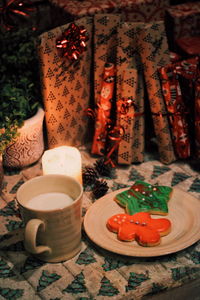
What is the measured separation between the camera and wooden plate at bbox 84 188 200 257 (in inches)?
36.0

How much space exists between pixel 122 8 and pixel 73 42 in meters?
0.23

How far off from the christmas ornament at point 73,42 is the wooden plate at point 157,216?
1.21ft

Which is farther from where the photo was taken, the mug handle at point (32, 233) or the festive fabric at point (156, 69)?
the festive fabric at point (156, 69)

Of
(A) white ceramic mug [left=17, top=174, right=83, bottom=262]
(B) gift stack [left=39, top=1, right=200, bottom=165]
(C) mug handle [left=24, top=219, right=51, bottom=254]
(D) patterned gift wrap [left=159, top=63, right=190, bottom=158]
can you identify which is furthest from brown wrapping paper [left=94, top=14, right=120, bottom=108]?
(C) mug handle [left=24, top=219, right=51, bottom=254]

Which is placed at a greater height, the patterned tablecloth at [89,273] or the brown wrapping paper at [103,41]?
the brown wrapping paper at [103,41]

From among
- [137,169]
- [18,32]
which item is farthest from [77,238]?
[18,32]

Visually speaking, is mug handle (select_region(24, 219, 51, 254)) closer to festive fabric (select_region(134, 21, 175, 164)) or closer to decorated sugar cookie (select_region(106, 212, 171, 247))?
decorated sugar cookie (select_region(106, 212, 171, 247))

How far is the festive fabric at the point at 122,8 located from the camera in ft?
4.12

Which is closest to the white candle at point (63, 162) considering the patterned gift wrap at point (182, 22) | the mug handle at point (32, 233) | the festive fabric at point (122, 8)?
the mug handle at point (32, 233)

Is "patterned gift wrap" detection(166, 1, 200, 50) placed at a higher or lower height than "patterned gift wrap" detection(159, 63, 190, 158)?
higher

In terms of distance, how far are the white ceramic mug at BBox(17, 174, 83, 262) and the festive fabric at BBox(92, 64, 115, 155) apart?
1.09 ft

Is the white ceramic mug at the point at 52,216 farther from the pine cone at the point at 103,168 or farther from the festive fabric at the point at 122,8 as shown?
the festive fabric at the point at 122,8

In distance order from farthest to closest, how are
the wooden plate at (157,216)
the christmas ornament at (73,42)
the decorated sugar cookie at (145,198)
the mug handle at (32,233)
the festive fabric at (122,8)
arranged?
1. the festive fabric at (122,8)
2. the christmas ornament at (73,42)
3. the decorated sugar cookie at (145,198)
4. the wooden plate at (157,216)
5. the mug handle at (32,233)

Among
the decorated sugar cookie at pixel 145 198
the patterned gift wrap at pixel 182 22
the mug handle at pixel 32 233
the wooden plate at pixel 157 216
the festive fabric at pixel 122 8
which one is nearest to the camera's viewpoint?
the mug handle at pixel 32 233
